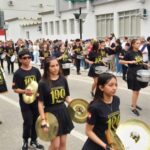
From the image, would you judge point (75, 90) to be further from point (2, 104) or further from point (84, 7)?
point (84, 7)

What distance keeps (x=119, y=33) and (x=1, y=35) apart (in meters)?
7.74

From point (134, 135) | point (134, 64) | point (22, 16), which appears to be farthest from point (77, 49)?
point (22, 16)

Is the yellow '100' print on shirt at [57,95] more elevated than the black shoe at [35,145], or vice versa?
the yellow '100' print on shirt at [57,95]

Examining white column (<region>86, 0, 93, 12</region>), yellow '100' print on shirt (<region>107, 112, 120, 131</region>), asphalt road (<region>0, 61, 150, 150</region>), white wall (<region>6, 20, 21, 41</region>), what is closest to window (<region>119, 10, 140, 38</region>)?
white column (<region>86, 0, 93, 12</region>)

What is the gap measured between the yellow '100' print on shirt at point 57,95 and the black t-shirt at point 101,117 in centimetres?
108

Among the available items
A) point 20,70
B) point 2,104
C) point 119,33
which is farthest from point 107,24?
point 20,70

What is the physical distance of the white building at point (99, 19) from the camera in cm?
2303

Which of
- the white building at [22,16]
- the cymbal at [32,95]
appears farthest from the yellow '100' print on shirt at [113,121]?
the white building at [22,16]

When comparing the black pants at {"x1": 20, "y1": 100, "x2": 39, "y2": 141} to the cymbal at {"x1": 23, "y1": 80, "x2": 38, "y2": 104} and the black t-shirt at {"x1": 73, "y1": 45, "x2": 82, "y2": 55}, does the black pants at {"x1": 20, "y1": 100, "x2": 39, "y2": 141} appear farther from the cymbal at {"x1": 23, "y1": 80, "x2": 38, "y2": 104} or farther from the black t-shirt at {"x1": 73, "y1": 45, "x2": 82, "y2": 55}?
the black t-shirt at {"x1": 73, "y1": 45, "x2": 82, "y2": 55}

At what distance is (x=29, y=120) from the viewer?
5707 mm

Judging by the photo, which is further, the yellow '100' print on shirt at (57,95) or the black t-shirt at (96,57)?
the black t-shirt at (96,57)

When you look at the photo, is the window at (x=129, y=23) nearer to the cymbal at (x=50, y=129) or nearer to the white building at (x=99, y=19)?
the white building at (x=99, y=19)

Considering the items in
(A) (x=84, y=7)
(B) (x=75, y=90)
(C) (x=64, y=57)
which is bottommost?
(B) (x=75, y=90)

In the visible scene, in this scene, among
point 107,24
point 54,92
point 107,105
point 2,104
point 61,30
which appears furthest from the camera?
point 61,30
